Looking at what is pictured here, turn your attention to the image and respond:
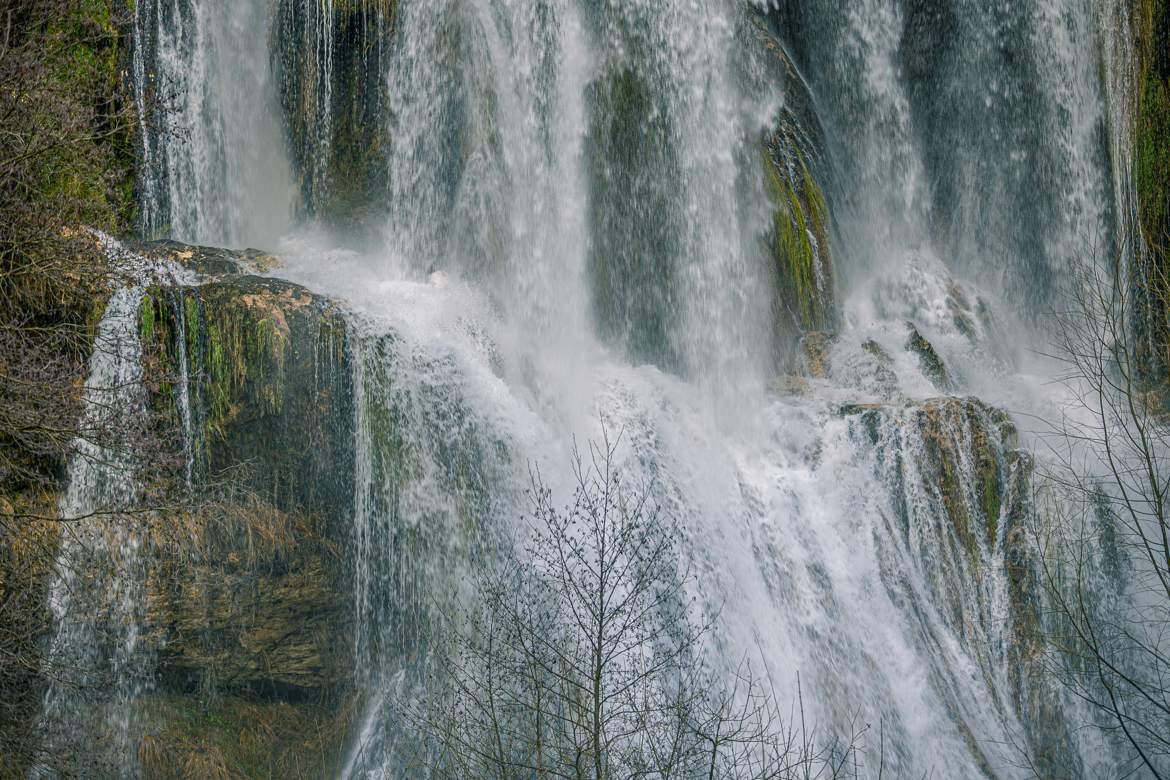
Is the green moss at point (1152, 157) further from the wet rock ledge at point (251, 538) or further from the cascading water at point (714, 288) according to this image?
the wet rock ledge at point (251, 538)

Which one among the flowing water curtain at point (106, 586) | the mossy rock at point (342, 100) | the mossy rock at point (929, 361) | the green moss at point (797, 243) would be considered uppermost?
the mossy rock at point (342, 100)

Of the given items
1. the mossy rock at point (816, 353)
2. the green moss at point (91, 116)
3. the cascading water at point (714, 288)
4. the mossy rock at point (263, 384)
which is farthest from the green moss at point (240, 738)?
the mossy rock at point (816, 353)

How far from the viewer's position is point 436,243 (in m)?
14.1

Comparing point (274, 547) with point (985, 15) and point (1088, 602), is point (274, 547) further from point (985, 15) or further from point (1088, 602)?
point (985, 15)

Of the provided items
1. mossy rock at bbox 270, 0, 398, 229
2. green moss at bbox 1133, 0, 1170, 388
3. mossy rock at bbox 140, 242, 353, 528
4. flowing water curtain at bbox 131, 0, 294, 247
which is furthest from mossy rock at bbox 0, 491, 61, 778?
green moss at bbox 1133, 0, 1170, 388

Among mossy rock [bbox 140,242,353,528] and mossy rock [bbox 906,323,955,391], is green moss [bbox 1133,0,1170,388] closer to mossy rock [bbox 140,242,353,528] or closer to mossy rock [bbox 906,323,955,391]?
mossy rock [bbox 906,323,955,391]

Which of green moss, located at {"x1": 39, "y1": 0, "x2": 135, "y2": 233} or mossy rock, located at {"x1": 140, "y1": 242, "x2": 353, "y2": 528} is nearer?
mossy rock, located at {"x1": 140, "y1": 242, "x2": 353, "y2": 528}

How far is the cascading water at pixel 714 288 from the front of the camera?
10.5 metres

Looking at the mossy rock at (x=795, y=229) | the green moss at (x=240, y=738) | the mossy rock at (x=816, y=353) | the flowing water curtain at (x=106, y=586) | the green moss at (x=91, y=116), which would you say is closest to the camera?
the flowing water curtain at (x=106, y=586)

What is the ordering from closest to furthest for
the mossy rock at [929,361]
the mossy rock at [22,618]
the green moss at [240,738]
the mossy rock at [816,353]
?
the mossy rock at [22,618], the green moss at [240,738], the mossy rock at [929,361], the mossy rock at [816,353]

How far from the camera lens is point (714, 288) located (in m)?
14.4

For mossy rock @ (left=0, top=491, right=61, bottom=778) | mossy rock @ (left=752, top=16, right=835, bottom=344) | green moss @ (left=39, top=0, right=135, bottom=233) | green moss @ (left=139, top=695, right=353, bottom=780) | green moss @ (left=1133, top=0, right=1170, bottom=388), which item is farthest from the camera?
green moss @ (left=1133, top=0, right=1170, bottom=388)

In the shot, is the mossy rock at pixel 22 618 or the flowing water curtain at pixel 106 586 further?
the flowing water curtain at pixel 106 586

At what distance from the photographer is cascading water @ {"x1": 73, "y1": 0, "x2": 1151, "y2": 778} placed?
414 inches
